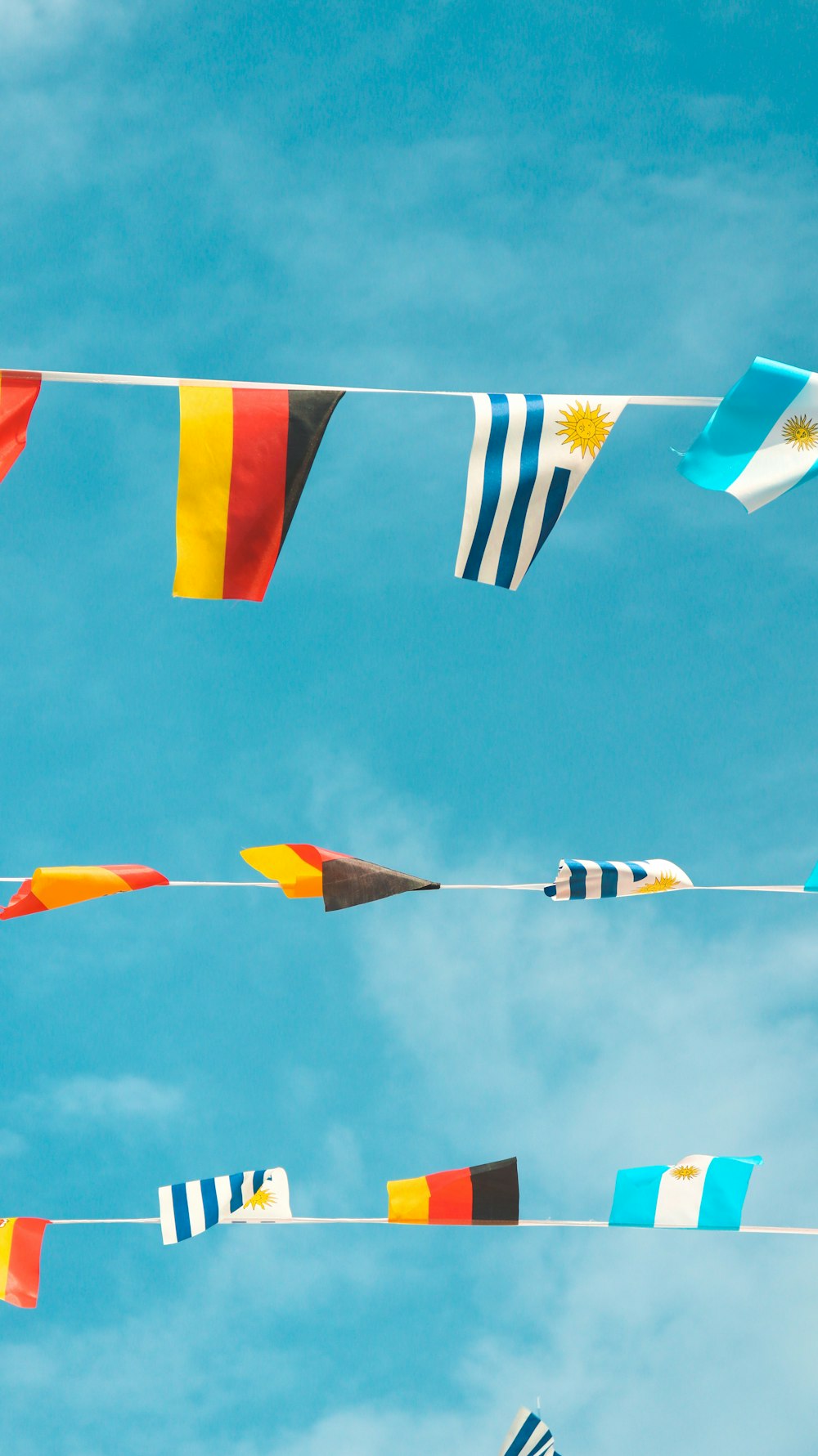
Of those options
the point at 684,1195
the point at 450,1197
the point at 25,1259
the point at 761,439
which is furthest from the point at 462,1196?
the point at 761,439

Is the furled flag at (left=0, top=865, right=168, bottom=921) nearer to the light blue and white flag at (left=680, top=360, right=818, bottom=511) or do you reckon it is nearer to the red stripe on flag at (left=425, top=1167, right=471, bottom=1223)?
the red stripe on flag at (left=425, top=1167, right=471, bottom=1223)

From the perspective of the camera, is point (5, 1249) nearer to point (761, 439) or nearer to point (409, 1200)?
point (409, 1200)

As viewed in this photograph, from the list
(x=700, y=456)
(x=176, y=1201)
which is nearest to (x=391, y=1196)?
(x=176, y=1201)

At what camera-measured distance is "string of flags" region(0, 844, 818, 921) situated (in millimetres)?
8758

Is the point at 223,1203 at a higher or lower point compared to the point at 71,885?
lower

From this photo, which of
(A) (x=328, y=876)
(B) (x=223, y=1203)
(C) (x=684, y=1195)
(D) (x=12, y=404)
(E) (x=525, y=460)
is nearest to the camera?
(D) (x=12, y=404)

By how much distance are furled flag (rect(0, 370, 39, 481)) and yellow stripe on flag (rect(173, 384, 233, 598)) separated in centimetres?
76

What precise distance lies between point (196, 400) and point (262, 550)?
85 centimetres

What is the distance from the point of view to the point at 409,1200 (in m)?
10.0

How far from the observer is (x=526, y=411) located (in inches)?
295

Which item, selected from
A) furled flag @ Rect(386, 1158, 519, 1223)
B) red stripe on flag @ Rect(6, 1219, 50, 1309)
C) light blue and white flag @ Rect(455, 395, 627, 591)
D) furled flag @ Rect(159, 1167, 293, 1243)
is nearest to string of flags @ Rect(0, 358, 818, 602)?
light blue and white flag @ Rect(455, 395, 627, 591)

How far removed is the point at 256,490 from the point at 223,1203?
5890 millimetres

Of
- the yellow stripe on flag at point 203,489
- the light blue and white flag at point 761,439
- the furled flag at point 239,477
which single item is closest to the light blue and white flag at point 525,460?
the light blue and white flag at point 761,439

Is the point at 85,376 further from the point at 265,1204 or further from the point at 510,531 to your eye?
the point at 265,1204
